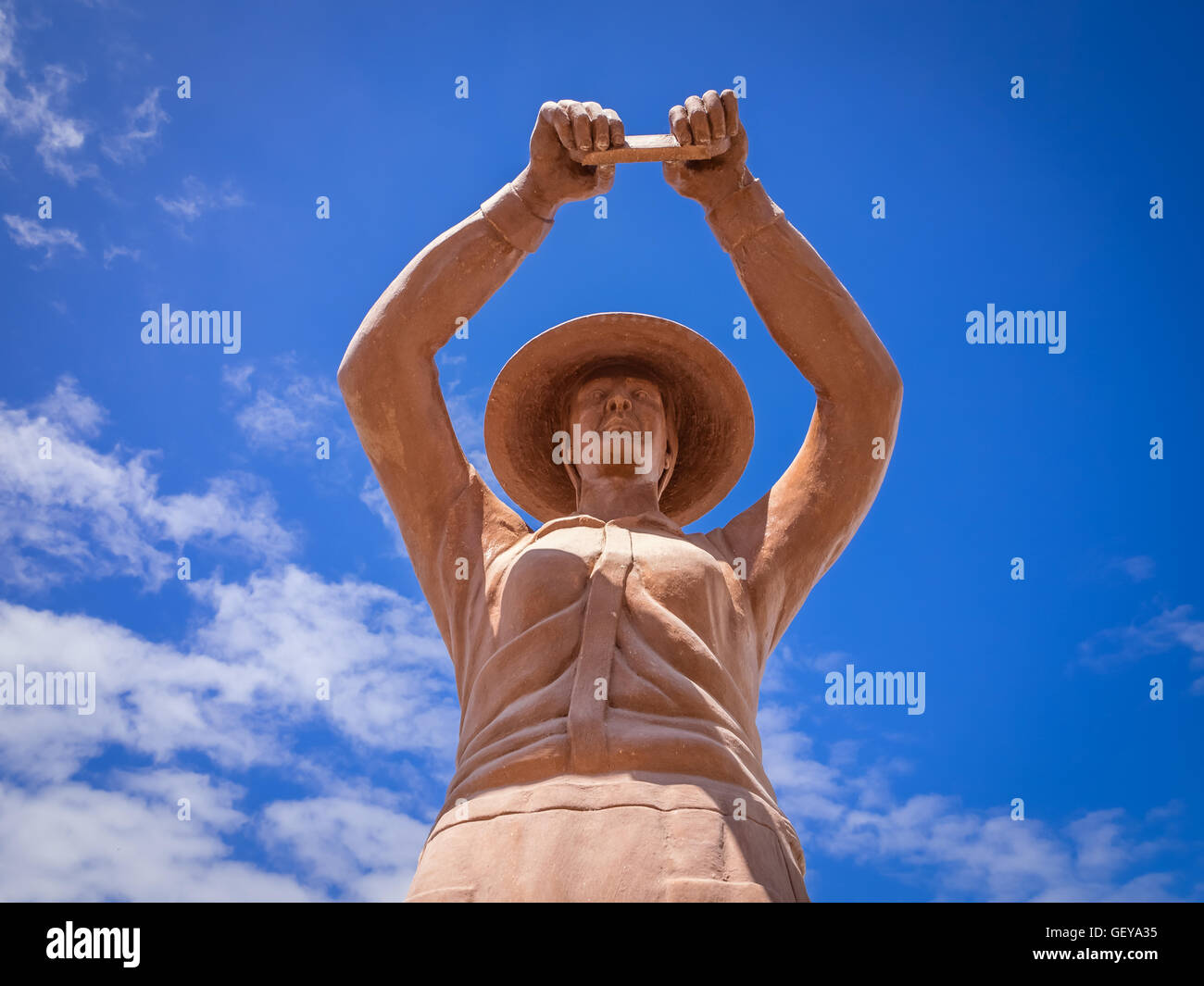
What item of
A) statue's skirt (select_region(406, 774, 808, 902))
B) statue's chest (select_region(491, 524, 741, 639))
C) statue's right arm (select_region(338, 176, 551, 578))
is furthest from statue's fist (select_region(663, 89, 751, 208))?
statue's skirt (select_region(406, 774, 808, 902))

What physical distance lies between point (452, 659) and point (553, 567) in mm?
1121

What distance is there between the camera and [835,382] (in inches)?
306

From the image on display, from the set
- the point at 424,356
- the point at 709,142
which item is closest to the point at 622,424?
the point at 424,356

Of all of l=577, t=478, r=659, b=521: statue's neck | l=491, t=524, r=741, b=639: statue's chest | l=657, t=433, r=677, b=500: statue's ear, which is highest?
l=657, t=433, r=677, b=500: statue's ear

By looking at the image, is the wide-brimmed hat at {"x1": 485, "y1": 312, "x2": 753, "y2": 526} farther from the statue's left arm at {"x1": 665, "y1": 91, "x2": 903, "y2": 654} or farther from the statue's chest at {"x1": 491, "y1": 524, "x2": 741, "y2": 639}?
the statue's chest at {"x1": 491, "y1": 524, "x2": 741, "y2": 639}

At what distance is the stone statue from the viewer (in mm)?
5535

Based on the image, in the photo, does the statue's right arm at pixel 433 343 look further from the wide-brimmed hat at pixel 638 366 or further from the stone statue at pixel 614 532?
the wide-brimmed hat at pixel 638 366

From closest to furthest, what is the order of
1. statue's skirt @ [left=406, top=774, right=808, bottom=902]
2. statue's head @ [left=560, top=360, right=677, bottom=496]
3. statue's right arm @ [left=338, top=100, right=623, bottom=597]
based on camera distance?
statue's skirt @ [left=406, top=774, right=808, bottom=902] → statue's right arm @ [left=338, top=100, right=623, bottom=597] → statue's head @ [left=560, top=360, right=677, bottom=496]

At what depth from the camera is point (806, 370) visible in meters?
7.80

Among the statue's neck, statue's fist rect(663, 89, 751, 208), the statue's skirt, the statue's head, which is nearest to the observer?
the statue's skirt

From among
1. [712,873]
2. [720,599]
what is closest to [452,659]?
[720,599]

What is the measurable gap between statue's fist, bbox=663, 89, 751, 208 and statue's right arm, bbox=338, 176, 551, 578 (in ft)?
2.99

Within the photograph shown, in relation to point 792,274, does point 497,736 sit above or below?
below

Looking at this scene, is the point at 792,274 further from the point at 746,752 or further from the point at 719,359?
the point at 746,752
